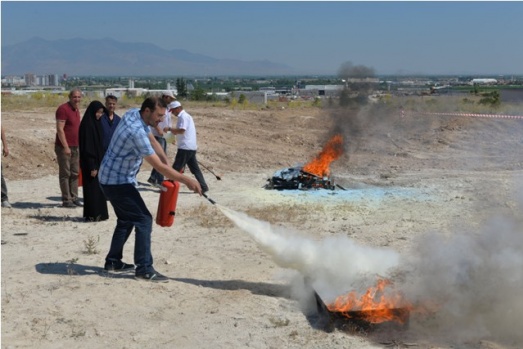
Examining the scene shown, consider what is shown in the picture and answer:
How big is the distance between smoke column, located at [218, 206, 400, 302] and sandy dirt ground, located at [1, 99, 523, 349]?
16 millimetres

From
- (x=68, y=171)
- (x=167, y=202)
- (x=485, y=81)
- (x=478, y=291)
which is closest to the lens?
(x=478, y=291)

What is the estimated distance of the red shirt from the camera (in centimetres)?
1009

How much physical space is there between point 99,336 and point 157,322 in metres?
0.56

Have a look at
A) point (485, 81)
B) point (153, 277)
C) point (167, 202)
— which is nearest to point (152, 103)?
point (167, 202)

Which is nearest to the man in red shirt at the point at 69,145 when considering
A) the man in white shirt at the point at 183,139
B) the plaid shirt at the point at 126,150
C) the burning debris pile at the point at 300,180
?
the man in white shirt at the point at 183,139

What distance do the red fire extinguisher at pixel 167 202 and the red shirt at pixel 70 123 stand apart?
4065 millimetres

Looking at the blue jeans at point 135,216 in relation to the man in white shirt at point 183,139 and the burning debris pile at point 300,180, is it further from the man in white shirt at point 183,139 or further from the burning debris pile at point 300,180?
the burning debris pile at point 300,180

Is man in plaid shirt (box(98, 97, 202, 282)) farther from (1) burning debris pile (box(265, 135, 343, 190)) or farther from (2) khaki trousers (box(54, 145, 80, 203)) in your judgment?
(1) burning debris pile (box(265, 135, 343, 190))

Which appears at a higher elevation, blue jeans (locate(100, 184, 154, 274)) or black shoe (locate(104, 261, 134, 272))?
blue jeans (locate(100, 184, 154, 274))

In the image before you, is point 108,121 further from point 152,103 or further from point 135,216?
point 135,216

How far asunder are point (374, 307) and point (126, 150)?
297 centimetres

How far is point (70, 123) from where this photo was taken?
10156mm

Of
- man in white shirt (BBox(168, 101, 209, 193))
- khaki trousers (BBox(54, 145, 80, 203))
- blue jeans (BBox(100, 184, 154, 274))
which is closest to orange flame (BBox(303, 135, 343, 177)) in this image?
man in white shirt (BBox(168, 101, 209, 193))

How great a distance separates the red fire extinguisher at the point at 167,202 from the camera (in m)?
6.66
